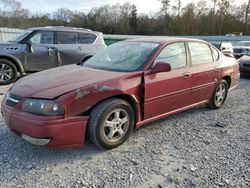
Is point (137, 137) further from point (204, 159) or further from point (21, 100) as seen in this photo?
point (21, 100)

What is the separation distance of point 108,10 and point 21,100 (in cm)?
6168

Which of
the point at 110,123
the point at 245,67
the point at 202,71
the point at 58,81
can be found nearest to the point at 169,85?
the point at 202,71

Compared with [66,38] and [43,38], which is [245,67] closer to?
[66,38]

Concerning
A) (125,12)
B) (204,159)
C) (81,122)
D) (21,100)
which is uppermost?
(125,12)

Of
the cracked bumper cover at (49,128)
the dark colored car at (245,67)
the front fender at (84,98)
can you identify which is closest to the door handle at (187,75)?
the front fender at (84,98)

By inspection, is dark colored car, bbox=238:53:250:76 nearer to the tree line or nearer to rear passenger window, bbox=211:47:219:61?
rear passenger window, bbox=211:47:219:61

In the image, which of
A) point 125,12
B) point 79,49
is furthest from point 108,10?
point 79,49

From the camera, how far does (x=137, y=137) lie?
3977mm

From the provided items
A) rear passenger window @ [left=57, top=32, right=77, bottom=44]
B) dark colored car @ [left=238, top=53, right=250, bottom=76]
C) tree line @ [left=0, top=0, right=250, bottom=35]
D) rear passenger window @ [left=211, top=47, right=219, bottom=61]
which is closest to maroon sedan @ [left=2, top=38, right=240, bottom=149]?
rear passenger window @ [left=211, top=47, right=219, bottom=61]

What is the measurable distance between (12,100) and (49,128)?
74cm

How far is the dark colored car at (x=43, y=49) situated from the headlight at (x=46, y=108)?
393 centimetres

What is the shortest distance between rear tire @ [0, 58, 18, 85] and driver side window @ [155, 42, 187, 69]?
492 cm

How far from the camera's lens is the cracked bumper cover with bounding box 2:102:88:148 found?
2994mm

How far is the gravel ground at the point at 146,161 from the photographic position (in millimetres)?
2852
